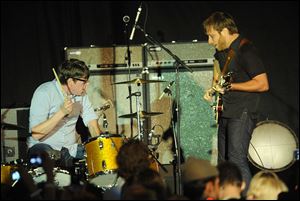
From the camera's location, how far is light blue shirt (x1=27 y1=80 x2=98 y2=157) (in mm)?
6566

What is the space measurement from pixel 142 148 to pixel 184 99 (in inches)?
126

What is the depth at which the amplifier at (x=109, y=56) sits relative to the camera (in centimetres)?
795

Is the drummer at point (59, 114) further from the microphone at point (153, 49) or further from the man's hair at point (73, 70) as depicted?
the microphone at point (153, 49)

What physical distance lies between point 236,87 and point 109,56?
242 cm

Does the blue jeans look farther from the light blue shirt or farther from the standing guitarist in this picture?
the light blue shirt

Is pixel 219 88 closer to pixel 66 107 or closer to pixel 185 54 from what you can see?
pixel 66 107

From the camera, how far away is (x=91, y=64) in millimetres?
7961

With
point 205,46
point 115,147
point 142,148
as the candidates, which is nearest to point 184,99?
point 205,46

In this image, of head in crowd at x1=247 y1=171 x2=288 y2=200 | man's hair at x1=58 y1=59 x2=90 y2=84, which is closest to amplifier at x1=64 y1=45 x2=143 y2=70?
man's hair at x1=58 y1=59 x2=90 y2=84

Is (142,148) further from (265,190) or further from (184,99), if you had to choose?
(184,99)

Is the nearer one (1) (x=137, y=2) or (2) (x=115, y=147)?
(2) (x=115, y=147)

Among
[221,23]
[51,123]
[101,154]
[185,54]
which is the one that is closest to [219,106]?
[221,23]

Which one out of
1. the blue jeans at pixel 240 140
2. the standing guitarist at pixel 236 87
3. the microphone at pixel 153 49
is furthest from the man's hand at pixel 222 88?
the microphone at pixel 153 49

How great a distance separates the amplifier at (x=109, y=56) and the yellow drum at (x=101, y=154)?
1.68 meters
